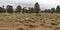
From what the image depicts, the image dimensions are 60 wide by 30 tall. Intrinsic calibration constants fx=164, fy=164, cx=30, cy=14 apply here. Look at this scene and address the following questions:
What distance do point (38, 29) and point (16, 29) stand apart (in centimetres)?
92

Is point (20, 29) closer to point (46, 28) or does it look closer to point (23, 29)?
point (23, 29)

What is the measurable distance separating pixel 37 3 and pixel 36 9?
58.4 inches

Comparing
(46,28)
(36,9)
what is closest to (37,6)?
(36,9)

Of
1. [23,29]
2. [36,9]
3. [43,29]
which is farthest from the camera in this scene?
[36,9]

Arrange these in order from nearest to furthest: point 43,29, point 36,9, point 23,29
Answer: point 23,29, point 43,29, point 36,9

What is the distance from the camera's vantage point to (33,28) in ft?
23.0

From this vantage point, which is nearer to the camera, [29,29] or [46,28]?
[29,29]

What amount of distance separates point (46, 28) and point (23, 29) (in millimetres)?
1152

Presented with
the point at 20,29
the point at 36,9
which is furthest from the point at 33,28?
the point at 36,9

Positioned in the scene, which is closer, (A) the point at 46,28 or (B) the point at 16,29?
(B) the point at 16,29

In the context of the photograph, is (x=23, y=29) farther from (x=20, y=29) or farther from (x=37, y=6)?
(x=37, y=6)

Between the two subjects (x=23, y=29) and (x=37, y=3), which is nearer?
(x=23, y=29)

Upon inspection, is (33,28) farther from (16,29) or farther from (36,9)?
(36,9)

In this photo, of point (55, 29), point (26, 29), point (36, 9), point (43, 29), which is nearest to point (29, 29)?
point (26, 29)
